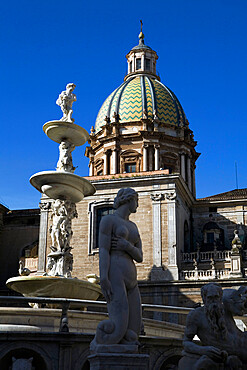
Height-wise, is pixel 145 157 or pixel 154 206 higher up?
pixel 145 157

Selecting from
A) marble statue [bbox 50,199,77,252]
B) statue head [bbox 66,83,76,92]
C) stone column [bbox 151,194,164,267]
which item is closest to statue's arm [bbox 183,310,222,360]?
marble statue [bbox 50,199,77,252]

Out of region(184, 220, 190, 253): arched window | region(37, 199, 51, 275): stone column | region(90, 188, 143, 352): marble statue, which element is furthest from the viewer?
region(184, 220, 190, 253): arched window

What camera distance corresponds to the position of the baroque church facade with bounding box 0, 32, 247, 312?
30.4 metres

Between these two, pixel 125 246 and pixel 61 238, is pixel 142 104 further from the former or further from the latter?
pixel 125 246

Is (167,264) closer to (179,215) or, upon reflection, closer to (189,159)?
(179,215)

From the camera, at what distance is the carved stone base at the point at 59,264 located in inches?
519

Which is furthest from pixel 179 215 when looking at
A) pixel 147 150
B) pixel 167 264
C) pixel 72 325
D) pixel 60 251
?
pixel 72 325

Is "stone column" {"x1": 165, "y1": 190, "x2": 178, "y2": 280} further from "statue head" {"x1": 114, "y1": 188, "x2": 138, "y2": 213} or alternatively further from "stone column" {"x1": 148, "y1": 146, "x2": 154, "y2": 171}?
"statue head" {"x1": 114, "y1": 188, "x2": 138, "y2": 213}

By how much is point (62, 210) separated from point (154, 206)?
62.6ft

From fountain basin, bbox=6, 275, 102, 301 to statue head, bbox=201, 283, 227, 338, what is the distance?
6573 mm

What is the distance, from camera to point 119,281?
638 centimetres

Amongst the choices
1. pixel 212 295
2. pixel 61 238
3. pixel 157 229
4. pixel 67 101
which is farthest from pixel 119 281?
pixel 157 229

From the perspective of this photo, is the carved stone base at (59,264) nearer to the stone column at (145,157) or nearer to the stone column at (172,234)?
the stone column at (172,234)

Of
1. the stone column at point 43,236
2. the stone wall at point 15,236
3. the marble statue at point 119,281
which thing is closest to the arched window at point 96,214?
the stone column at point 43,236
